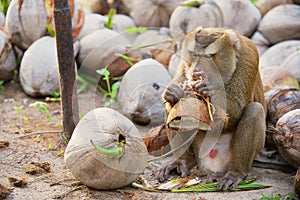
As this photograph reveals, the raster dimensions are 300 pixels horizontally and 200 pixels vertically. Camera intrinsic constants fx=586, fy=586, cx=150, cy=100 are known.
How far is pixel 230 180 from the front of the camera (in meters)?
4.63

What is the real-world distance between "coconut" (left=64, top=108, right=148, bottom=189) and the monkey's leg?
33.3 inches

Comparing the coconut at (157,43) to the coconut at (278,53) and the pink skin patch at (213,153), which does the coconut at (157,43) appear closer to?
the coconut at (278,53)

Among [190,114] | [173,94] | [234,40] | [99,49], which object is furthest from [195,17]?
[190,114]

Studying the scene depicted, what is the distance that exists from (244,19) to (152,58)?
1.45m

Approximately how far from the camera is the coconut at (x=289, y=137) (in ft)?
15.0

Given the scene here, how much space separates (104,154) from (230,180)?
1.15 metres

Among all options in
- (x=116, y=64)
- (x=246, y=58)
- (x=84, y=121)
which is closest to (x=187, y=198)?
(x=84, y=121)

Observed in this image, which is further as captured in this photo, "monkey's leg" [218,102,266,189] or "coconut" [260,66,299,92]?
"coconut" [260,66,299,92]

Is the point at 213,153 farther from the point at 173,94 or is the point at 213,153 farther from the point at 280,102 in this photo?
the point at 280,102

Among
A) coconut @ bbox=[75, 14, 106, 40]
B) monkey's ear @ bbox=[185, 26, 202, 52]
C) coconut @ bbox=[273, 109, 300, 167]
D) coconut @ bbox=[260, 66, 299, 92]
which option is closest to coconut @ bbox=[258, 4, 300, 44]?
coconut @ bbox=[260, 66, 299, 92]

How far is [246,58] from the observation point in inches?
188

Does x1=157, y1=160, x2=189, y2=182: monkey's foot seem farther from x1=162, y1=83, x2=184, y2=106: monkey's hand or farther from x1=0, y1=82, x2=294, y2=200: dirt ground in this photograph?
x1=162, y1=83, x2=184, y2=106: monkey's hand

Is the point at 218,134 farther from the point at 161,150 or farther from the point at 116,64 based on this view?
the point at 116,64

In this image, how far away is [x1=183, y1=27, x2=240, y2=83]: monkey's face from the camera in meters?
4.47
